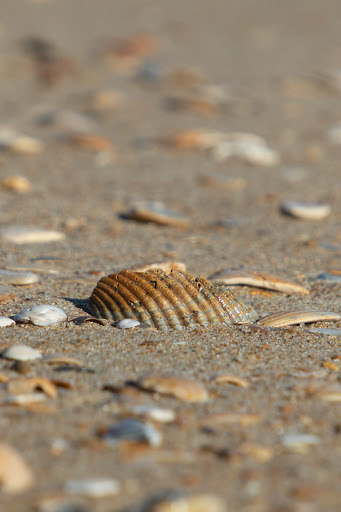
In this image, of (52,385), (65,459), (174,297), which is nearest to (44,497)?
(65,459)

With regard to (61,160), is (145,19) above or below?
above

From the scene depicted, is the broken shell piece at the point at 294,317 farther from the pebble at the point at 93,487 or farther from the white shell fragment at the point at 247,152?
the white shell fragment at the point at 247,152

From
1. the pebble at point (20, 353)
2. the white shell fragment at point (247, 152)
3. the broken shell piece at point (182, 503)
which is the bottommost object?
the pebble at point (20, 353)

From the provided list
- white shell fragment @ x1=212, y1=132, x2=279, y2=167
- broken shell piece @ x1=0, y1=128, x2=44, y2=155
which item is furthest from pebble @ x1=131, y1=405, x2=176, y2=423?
white shell fragment @ x1=212, y1=132, x2=279, y2=167

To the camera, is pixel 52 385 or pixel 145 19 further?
pixel 145 19

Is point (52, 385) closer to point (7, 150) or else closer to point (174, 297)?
point (174, 297)

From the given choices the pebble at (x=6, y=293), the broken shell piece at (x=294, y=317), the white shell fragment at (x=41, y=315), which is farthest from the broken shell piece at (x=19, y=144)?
the broken shell piece at (x=294, y=317)

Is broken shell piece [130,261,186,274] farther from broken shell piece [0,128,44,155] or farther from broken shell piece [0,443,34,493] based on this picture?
broken shell piece [0,128,44,155]
